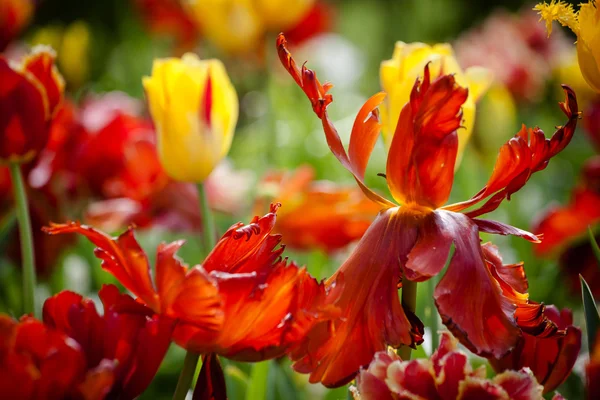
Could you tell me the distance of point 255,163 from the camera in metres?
1.69

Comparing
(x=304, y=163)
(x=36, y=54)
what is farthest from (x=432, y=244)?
(x=304, y=163)

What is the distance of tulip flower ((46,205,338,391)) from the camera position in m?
0.38

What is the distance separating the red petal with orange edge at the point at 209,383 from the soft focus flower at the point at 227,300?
0.02 metres

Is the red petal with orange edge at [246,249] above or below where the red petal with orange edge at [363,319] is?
above

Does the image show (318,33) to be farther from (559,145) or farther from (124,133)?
(559,145)

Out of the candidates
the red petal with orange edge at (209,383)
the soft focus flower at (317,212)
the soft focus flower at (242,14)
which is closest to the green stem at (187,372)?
the red petal with orange edge at (209,383)

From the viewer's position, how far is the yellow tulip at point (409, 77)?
52 cm

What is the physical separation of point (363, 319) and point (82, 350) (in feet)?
0.47

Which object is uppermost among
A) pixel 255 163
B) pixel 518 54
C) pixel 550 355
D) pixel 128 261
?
pixel 128 261

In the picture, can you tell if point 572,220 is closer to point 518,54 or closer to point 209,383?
point 209,383

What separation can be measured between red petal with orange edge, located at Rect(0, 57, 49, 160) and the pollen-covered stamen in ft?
0.41

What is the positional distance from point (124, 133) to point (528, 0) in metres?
2.62

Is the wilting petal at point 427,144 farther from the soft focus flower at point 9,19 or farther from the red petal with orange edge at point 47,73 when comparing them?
the soft focus flower at point 9,19

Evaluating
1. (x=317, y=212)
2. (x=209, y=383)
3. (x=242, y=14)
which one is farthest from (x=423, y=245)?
(x=242, y=14)
